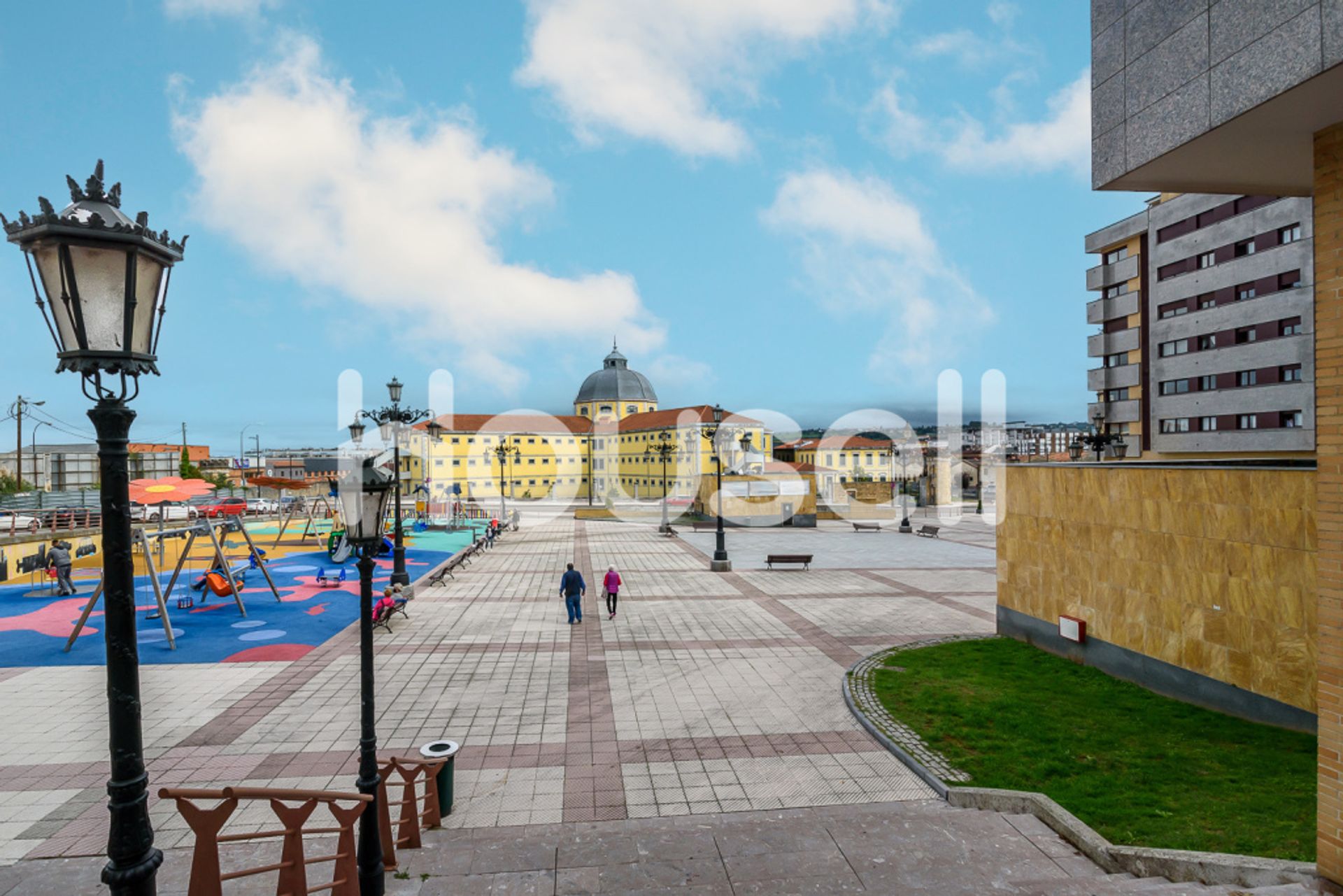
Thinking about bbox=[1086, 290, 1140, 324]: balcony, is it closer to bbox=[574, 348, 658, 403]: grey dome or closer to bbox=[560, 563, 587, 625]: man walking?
bbox=[560, 563, 587, 625]: man walking

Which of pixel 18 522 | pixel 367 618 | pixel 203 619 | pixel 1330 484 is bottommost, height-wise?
pixel 203 619

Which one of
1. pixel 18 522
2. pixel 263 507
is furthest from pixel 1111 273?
pixel 263 507

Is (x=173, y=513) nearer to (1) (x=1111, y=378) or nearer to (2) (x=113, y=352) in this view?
(2) (x=113, y=352)

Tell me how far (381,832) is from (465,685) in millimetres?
5887

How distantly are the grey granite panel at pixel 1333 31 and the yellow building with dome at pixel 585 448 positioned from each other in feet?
280

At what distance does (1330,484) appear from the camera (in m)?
5.55

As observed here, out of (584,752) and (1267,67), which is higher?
(1267,67)

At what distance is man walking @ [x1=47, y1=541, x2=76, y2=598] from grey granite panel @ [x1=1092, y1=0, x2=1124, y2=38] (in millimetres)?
28439

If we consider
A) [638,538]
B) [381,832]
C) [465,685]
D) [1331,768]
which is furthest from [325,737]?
[638,538]

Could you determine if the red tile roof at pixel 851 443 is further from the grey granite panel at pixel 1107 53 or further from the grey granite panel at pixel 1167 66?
the grey granite panel at pixel 1167 66

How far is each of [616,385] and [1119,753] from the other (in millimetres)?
110774

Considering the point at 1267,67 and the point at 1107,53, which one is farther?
the point at 1107,53

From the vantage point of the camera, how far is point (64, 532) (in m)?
30.3

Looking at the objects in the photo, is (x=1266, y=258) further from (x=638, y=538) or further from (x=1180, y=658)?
(x=638, y=538)
